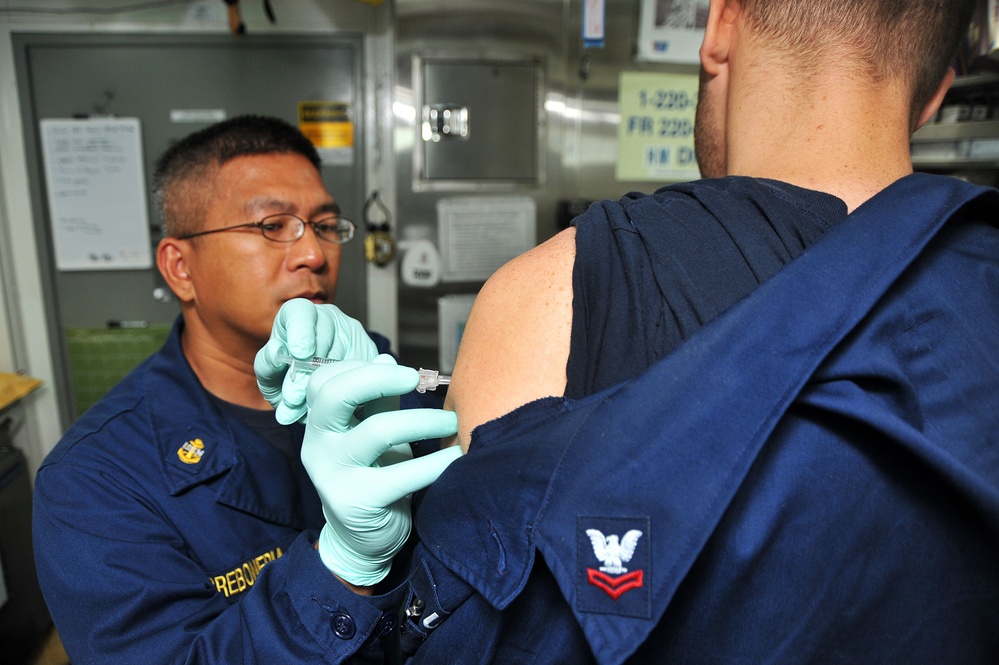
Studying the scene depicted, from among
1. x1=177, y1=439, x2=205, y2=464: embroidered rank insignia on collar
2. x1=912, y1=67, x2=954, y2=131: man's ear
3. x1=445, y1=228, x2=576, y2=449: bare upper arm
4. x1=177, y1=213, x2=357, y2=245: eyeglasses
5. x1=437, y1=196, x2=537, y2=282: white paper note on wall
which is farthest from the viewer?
x1=437, y1=196, x2=537, y2=282: white paper note on wall

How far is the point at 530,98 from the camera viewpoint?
2389 millimetres

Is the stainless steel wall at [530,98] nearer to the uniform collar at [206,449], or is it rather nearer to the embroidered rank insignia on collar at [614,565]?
the uniform collar at [206,449]

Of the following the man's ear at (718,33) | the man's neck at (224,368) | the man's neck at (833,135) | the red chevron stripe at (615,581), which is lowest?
the man's neck at (224,368)

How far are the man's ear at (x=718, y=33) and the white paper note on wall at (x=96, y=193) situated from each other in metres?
2.24

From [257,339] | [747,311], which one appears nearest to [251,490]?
[257,339]

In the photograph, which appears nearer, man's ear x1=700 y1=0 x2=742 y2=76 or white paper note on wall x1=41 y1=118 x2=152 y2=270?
man's ear x1=700 y1=0 x2=742 y2=76


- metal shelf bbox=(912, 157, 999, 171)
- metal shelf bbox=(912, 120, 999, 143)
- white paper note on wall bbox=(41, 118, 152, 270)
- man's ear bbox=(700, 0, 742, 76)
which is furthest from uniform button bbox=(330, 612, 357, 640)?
white paper note on wall bbox=(41, 118, 152, 270)

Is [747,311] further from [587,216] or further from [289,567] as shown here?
[289,567]

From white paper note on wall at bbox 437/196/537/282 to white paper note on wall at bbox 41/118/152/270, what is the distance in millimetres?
1144

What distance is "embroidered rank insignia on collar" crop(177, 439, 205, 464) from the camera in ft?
3.74

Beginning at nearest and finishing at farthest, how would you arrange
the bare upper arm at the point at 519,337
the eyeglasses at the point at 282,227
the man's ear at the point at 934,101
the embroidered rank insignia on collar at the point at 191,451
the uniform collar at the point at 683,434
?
the uniform collar at the point at 683,434
the bare upper arm at the point at 519,337
the man's ear at the point at 934,101
the embroidered rank insignia on collar at the point at 191,451
the eyeglasses at the point at 282,227

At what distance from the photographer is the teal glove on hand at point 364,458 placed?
0.77 m

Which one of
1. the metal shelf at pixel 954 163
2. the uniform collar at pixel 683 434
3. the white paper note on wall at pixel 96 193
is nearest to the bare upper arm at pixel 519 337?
the uniform collar at pixel 683 434

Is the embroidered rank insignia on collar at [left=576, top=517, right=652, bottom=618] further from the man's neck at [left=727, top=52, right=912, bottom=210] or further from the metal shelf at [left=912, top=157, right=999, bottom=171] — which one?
the metal shelf at [left=912, top=157, right=999, bottom=171]
